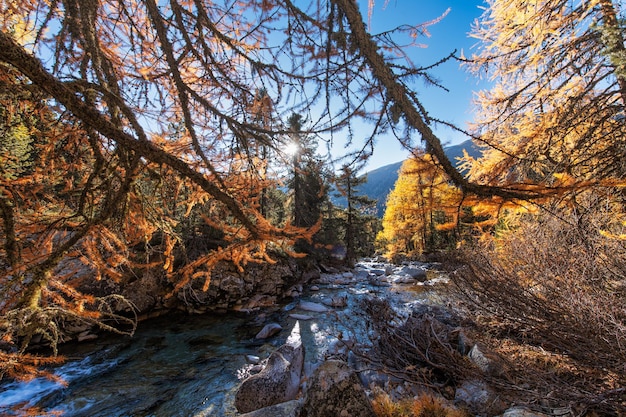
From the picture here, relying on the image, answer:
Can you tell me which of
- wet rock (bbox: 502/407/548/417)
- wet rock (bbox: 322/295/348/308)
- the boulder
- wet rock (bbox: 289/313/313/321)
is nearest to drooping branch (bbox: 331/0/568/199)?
wet rock (bbox: 502/407/548/417)

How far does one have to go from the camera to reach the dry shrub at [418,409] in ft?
11.5

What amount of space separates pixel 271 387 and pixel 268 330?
13.0ft

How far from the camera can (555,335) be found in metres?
4.16

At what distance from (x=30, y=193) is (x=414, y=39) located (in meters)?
3.87

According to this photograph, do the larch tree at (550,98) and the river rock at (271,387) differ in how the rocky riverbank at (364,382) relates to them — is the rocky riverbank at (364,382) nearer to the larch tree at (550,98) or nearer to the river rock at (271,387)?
the river rock at (271,387)

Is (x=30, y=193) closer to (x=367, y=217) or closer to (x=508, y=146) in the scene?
(x=508, y=146)

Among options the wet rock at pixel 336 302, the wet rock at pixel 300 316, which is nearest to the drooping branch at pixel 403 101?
the wet rock at pixel 300 316

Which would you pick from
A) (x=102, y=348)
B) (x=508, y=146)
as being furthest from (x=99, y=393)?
(x=508, y=146)

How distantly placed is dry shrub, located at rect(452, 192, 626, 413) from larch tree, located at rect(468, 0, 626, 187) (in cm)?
100

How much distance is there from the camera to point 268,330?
8.73m

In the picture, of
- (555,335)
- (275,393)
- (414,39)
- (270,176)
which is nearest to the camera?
(414,39)

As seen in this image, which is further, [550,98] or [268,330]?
[268,330]

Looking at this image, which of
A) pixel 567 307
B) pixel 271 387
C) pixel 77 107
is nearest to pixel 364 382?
pixel 271 387

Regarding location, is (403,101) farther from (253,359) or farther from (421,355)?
(253,359)
